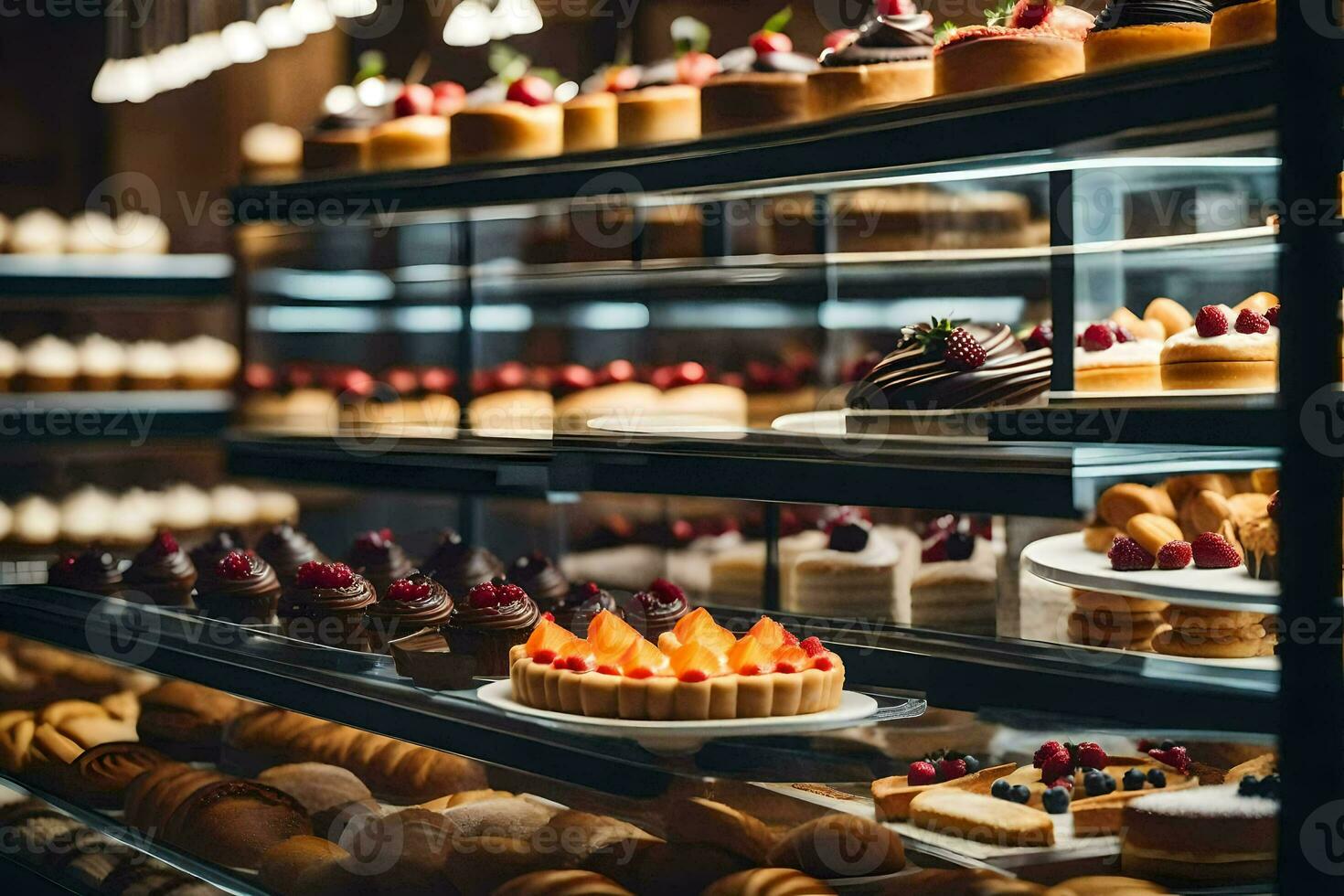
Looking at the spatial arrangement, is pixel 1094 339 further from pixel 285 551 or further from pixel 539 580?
pixel 285 551

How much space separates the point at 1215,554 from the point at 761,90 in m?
1.07

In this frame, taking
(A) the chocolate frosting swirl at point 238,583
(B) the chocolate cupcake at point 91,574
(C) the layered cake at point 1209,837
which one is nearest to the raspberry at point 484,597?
(A) the chocolate frosting swirl at point 238,583

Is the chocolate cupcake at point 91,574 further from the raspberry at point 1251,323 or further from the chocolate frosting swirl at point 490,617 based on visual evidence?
the raspberry at point 1251,323

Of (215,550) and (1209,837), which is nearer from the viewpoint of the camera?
(1209,837)

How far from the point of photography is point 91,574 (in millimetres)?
3340

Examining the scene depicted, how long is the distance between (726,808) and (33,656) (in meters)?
2.70

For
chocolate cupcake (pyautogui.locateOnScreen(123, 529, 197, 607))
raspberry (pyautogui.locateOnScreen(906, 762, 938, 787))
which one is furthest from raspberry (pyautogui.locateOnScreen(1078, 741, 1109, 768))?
chocolate cupcake (pyautogui.locateOnScreen(123, 529, 197, 607))

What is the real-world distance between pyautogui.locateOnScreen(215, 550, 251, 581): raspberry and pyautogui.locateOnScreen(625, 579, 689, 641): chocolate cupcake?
851mm

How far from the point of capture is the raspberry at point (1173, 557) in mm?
1897

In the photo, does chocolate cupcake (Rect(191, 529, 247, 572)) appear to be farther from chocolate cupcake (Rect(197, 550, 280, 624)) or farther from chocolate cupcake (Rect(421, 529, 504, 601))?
chocolate cupcake (Rect(421, 529, 504, 601))

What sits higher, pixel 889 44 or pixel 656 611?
pixel 889 44

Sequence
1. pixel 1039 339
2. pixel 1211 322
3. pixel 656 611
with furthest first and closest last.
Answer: pixel 656 611 < pixel 1039 339 < pixel 1211 322

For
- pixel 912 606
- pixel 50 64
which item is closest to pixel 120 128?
pixel 50 64

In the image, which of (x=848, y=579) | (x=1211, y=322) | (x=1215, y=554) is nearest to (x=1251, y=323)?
(x=1211, y=322)
